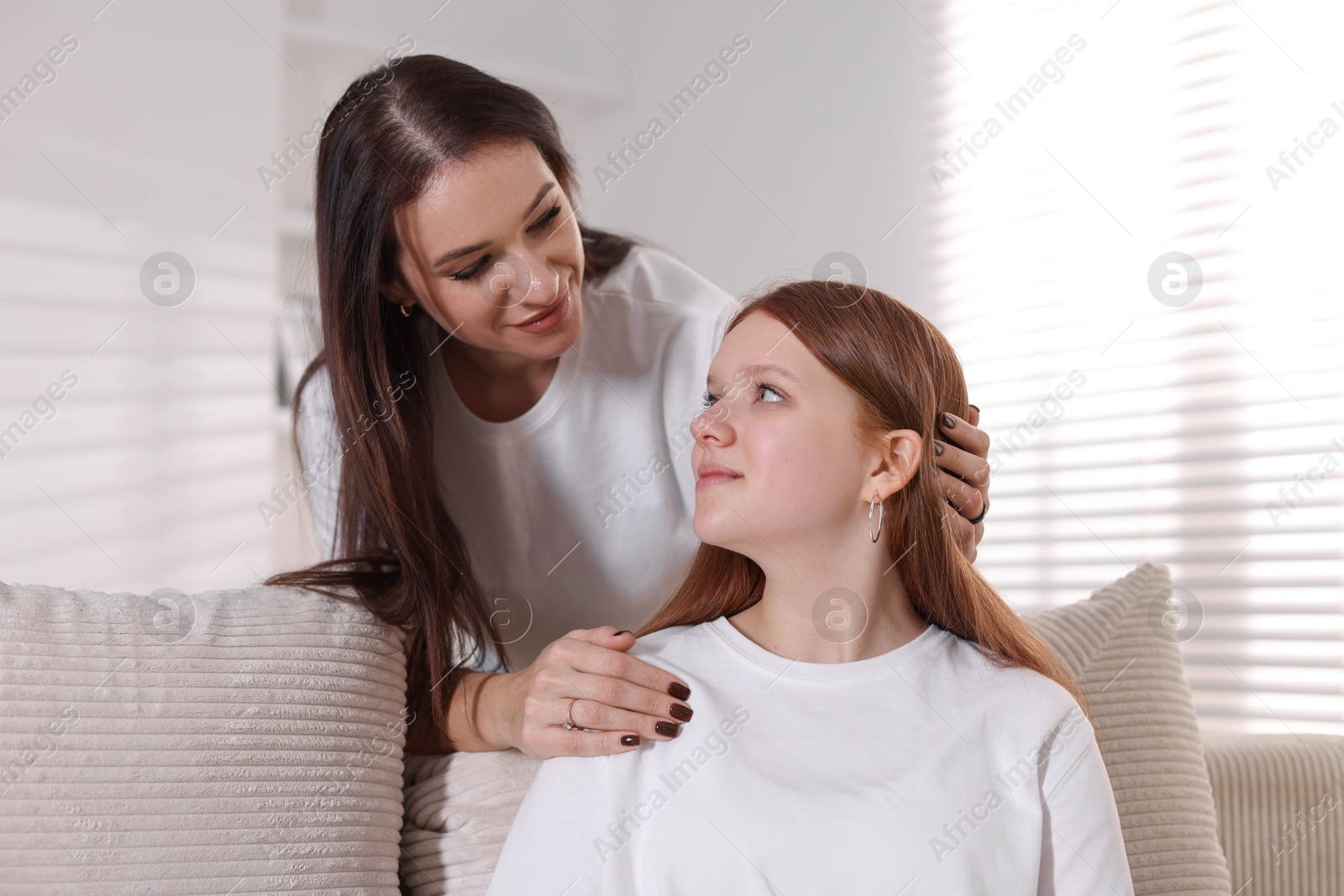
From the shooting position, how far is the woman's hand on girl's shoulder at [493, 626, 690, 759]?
42.3 inches

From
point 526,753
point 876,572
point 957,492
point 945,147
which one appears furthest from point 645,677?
point 945,147

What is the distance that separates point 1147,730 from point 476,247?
111 centimetres

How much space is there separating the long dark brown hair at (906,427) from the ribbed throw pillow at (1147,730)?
10cm

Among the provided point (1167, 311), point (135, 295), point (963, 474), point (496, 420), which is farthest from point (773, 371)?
point (135, 295)

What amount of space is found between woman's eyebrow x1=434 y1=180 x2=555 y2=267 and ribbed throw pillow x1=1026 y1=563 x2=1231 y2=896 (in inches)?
35.9

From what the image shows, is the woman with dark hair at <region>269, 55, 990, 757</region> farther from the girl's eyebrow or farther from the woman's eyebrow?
the girl's eyebrow

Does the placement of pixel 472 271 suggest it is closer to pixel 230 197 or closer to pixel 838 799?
pixel 838 799

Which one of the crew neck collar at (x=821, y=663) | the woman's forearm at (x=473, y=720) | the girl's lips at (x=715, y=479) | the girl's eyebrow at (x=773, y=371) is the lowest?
the woman's forearm at (x=473, y=720)

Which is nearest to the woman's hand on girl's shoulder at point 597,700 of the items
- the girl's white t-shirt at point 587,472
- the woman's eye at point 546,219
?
the girl's white t-shirt at point 587,472

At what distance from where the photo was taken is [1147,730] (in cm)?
138

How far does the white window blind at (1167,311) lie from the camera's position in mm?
1909

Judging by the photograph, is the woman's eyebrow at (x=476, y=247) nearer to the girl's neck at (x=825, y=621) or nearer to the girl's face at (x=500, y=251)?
the girl's face at (x=500, y=251)

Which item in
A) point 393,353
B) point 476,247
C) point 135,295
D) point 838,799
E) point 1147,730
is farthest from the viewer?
point 135,295

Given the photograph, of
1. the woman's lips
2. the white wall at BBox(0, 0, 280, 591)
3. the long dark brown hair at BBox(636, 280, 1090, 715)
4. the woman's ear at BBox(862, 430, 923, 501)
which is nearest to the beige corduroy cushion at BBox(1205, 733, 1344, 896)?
the long dark brown hair at BBox(636, 280, 1090, 715)
